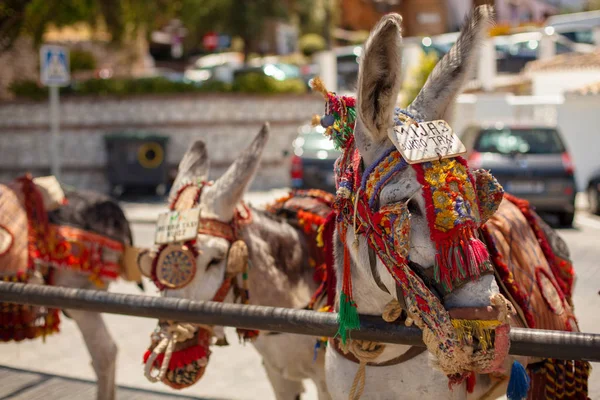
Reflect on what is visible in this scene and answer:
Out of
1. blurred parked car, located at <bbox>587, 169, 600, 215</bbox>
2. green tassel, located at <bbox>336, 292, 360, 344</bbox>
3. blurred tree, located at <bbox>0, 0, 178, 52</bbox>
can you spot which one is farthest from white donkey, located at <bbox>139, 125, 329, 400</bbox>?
blurred tree, located at <bbox>0, 0, 178, 52</bbox>

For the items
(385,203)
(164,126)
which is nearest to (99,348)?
(385,203)

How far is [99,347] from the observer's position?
428 cm

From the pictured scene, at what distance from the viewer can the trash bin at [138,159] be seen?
52.1 ft

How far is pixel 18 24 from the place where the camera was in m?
16.8

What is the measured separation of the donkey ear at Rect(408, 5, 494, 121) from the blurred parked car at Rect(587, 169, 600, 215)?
12.3m

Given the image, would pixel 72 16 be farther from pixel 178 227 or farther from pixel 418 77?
pixel 178 227

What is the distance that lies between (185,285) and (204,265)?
0.13 meters

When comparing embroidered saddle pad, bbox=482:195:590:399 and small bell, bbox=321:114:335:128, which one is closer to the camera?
small bell, bbox=321:114:335:128

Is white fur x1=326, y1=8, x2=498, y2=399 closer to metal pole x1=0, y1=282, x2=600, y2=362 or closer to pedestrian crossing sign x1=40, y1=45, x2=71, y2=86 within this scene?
metal pole x1=0, y1=282, x2=600, y2=362

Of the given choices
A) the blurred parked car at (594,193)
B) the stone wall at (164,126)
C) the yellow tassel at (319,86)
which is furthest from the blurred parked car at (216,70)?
the yellow tassel at (319,86)

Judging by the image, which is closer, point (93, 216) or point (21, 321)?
point (21, 321)

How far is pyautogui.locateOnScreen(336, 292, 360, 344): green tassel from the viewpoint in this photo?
86.7 inches

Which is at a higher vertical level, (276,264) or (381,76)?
(381,76)

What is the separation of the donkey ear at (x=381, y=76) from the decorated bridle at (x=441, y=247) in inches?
3.0
